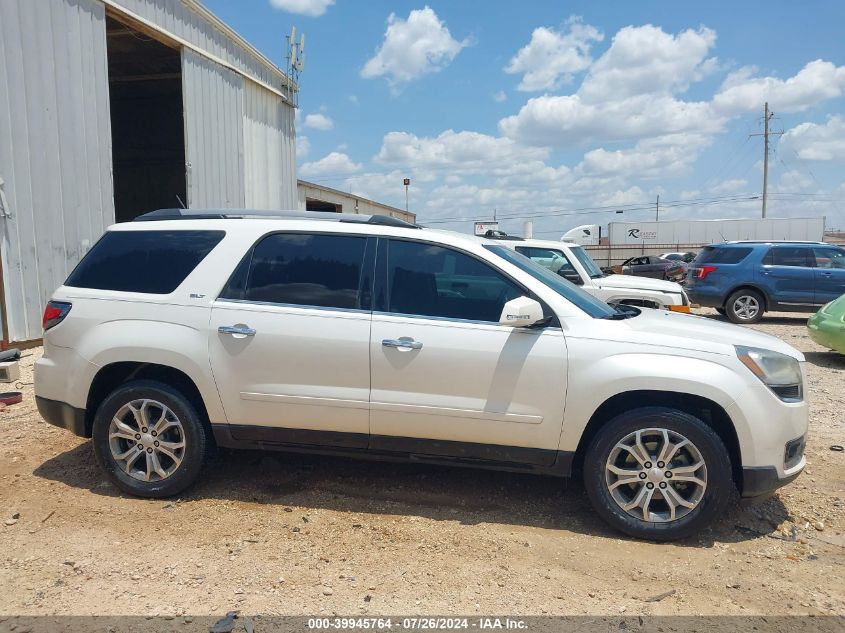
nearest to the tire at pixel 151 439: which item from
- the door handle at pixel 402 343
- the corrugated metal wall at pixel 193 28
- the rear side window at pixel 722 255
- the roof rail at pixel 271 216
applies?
the roof rail at pixel 271 216

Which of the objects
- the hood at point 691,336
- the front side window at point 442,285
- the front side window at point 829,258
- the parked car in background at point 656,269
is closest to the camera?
the hood at point 691,336

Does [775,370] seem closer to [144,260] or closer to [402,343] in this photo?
[402,343]

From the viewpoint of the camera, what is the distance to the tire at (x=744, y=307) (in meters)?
13.5

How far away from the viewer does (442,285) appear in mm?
3922

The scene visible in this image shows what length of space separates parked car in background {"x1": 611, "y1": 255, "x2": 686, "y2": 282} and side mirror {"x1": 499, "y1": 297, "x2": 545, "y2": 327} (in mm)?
21214

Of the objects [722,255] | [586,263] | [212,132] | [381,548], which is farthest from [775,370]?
[212,132]

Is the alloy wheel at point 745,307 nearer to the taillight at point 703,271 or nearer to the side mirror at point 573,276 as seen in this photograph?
the taillight at point 703,271

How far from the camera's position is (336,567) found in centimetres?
334

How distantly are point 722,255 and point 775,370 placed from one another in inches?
452

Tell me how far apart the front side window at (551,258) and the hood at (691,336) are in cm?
480

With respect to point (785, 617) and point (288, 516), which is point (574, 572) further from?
point (288, 516)

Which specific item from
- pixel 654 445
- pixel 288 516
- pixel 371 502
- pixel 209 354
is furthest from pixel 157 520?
pixel 654 445

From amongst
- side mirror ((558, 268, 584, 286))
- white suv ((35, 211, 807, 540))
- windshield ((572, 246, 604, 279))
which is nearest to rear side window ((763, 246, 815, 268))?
windshield ((572, 246, 604, 279))

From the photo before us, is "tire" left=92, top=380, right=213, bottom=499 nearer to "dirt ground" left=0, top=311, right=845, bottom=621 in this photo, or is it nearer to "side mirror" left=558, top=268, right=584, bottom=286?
"dirt ground" left=0, top=311, right=845, bottom=621
